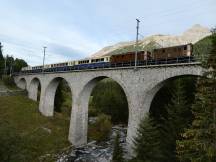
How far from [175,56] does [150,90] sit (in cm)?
467

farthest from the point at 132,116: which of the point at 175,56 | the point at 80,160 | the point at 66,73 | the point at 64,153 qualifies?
the point at 66,73

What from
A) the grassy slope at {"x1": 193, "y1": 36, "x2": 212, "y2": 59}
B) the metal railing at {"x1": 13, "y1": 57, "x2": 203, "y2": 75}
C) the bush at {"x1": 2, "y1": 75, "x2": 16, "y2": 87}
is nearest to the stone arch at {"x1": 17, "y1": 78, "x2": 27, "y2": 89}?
the bush at {"x1": 2, "y1": 75, "x2": 16, "y2": 87}

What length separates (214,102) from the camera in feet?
55.9

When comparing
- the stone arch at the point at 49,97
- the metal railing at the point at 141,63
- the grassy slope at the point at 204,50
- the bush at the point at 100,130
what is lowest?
the bush at the point at 100,130

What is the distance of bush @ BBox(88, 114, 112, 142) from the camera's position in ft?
147

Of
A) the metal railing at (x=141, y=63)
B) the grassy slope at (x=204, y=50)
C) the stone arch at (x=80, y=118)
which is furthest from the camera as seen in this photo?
the stone arch at (x=80, y=118)

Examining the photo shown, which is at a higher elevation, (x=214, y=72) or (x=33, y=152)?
(x=214, y=72)

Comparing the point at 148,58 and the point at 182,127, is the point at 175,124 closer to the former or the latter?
the point at 182,127

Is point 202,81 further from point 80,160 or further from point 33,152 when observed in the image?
point 33,152

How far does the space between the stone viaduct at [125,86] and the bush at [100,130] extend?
3.37 meters

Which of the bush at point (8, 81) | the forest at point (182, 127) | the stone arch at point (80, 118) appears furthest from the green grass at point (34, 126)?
the bush at point (8, 81)

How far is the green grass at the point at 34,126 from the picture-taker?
127 ft

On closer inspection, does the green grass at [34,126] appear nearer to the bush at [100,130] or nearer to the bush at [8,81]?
the bush at [100,130]

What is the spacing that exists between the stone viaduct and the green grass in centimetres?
245
